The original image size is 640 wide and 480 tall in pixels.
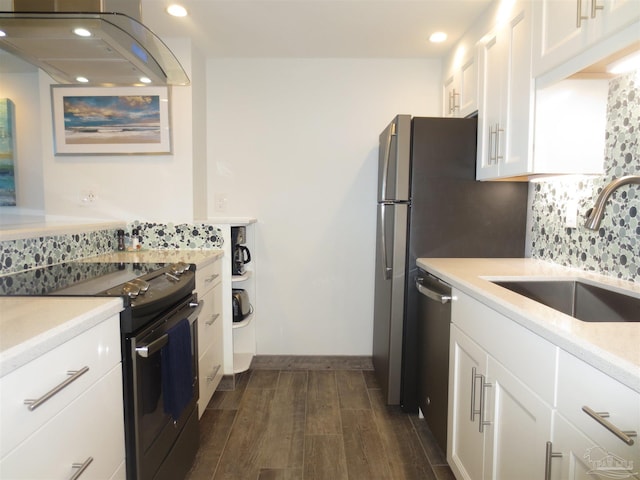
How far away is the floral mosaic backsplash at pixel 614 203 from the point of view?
57.3 inches

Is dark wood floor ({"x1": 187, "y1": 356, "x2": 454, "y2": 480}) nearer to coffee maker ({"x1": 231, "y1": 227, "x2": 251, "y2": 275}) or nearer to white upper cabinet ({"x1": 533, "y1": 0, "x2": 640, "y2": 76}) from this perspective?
coffee maker ({"x1": 231, "y1": 227, "x2": 251, "y2": 275})

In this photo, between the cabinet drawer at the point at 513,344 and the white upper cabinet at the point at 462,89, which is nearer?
the cabinet drawer at the point at 513,344

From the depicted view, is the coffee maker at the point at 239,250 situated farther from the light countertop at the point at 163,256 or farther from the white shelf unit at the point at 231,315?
the light countertop at the point at 163,256

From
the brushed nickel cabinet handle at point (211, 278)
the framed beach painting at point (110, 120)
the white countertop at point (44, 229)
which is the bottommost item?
the brushed nickel cabinet handle at point (211, 278)

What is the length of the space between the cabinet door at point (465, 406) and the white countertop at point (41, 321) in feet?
4.23

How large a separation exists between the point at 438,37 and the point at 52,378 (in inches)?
106

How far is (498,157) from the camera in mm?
1878

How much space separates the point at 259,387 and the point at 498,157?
6.88ft

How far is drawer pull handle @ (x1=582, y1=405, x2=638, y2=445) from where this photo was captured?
2.33ft

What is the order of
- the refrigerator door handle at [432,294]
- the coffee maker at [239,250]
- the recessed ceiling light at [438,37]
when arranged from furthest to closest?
1. the coffee maker at [239,250]
2. the recessed ceiling light at [438,37]
3. the refrigerator door handle at [432,294]

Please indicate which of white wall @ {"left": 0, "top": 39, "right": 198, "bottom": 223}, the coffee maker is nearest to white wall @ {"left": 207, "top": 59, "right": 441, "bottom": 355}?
the coffee maker

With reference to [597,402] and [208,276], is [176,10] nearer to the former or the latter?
[208,276]

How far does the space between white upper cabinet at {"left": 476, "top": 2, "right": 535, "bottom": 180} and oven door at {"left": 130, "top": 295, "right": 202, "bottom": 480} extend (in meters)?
1.69

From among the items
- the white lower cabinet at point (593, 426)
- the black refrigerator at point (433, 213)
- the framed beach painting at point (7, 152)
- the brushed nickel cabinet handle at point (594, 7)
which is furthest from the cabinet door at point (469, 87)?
the framed beach painting at point (7, 152)
